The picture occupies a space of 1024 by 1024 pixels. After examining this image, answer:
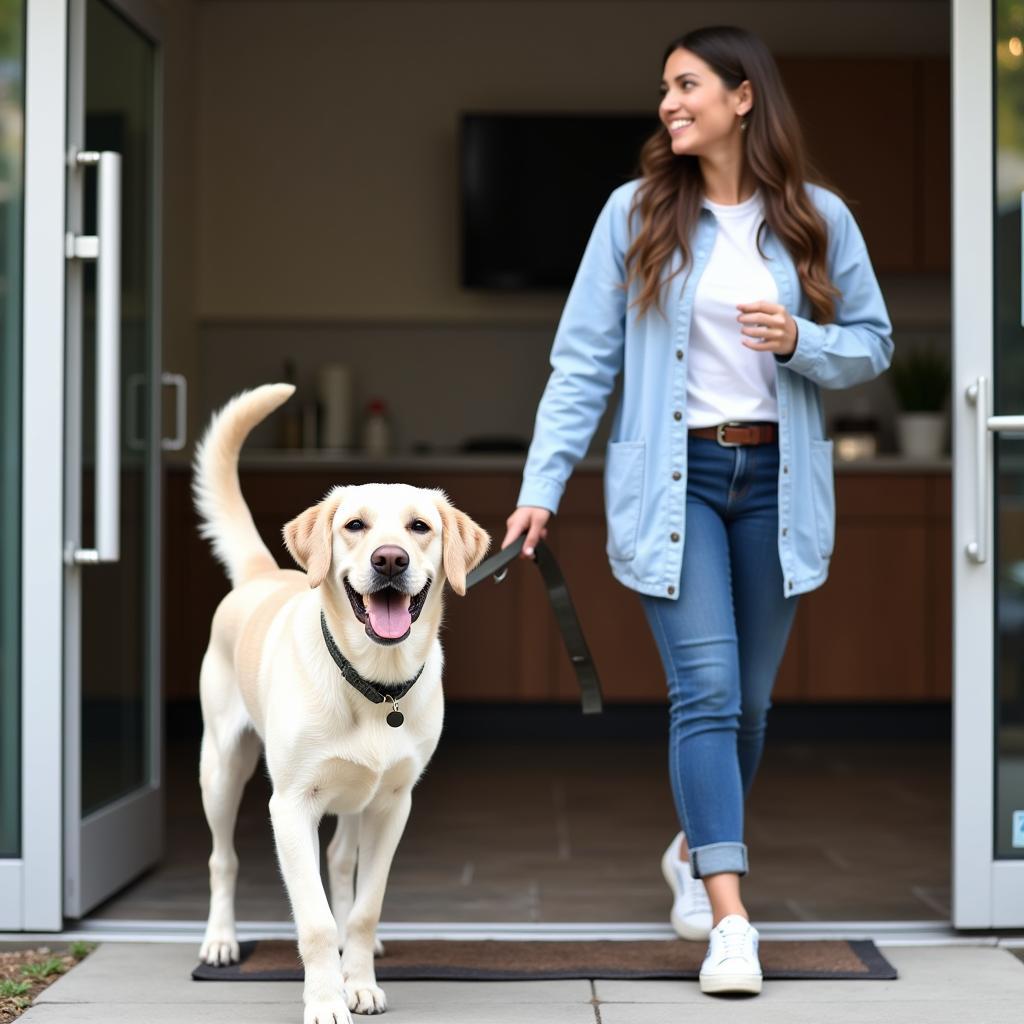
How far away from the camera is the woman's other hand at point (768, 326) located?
8.80 feet

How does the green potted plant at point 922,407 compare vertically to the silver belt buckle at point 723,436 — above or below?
above

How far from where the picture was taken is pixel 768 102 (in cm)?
288

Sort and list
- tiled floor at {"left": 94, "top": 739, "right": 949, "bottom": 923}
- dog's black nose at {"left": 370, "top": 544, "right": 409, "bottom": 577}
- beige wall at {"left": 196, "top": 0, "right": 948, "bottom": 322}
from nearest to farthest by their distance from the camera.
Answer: dog's black nose at {"left": 370, "top": 544, "right": 409, "bottom": 577} → tiled floor at {"left": 94, "top": 739, "right": 949, "bottom": 923} → beige wall at {"left": 196, "top": 0, "right": 948, "bottom": 322}

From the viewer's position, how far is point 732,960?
2.67m

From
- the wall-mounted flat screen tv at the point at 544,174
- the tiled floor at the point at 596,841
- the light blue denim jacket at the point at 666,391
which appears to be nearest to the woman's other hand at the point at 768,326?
the light blue denim jacket at the point at 666,391

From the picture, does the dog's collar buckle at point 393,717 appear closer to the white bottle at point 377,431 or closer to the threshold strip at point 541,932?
the threshold strip at point 541,932

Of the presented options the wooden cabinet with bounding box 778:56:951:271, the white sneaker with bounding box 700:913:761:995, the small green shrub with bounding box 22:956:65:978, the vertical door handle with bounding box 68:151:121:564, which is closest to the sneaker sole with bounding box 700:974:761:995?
the white sneaker with bounding box 700:913:761:995

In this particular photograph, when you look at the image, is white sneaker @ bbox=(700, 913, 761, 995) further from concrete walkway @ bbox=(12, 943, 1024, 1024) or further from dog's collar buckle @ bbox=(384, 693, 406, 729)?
dog's collar buckle @ bbox=(384, 693, 406, 729)

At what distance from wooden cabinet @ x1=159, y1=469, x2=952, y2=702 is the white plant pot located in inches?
13.4

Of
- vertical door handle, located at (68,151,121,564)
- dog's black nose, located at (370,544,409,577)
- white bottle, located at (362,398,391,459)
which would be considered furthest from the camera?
white bottle, located at (362,398,391,459)

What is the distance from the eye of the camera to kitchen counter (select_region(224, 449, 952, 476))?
5.98 m

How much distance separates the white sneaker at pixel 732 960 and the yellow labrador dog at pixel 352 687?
1.89ft

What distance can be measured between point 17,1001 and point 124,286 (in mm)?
1678

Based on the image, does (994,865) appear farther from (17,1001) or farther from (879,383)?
(879,383)
